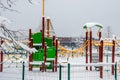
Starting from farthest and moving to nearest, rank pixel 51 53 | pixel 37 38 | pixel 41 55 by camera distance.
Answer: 1. pixel 37 38
2. pixel 51 53
3. pixel 41 55

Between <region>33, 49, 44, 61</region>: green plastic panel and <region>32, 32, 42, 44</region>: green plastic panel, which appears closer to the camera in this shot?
<region>33, 49, 44, 61</region>: green plastic panel

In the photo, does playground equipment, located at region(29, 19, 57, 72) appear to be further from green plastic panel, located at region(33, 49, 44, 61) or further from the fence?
the fence

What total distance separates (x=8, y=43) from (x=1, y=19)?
0.69 meters

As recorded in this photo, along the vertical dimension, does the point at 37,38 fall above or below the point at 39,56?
above

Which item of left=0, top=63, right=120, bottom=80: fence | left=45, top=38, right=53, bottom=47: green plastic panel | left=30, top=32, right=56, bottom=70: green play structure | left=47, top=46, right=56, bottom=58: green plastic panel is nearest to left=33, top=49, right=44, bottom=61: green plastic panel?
left=30, top=32, right=56, bottom=70: green play structure

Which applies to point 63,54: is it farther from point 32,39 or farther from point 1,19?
point 1,19

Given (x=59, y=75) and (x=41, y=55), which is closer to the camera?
(x=59, y=75)

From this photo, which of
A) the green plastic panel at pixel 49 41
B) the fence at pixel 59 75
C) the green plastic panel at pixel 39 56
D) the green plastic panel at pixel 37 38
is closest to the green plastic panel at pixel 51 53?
the green plastic panel at pixel 39 56

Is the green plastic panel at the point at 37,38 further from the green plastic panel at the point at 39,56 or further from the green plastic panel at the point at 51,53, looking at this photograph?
the green plastic panel at the point at 51,53

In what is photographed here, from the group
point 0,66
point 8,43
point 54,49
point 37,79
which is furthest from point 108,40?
point 8,43

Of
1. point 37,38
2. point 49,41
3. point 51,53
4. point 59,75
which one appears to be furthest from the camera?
point 49,41

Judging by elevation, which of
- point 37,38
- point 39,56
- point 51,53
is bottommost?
point 39,56

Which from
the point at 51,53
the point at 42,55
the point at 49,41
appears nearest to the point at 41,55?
the point at 42,55

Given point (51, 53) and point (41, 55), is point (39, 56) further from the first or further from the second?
point (51, 53)
